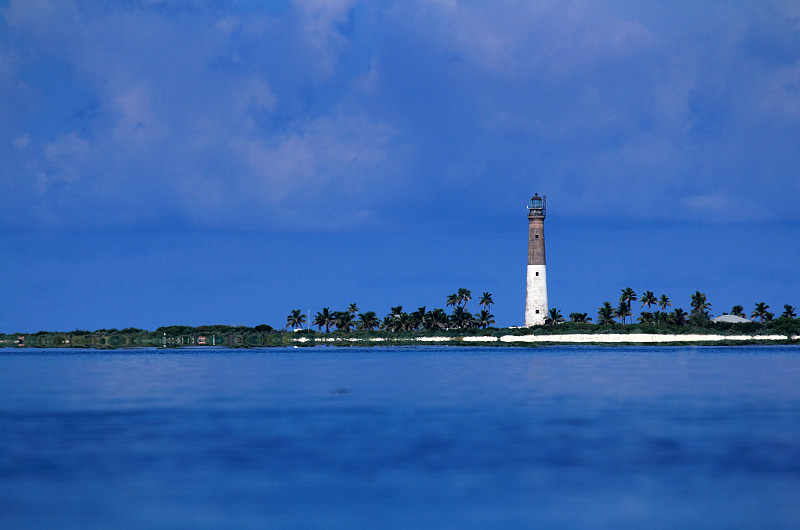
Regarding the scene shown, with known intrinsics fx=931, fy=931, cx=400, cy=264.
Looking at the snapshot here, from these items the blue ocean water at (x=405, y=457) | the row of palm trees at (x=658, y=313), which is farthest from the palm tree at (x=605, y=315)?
the blue ocean water at (x=405, y=457)

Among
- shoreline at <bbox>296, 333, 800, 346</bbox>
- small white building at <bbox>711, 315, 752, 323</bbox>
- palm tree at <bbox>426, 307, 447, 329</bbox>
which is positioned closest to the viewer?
shoreline at <bbox>296, 333, 800, 346</bbox>

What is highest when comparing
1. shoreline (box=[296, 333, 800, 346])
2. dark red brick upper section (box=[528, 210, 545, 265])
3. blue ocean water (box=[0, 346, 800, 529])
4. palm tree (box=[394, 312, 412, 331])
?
dark red brick upper section (box=[528, 210, 545, 265])

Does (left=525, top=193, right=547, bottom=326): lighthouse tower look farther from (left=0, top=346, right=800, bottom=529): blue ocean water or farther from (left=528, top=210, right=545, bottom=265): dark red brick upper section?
(left=0, top=346, right=800, bottom=529): blue ocean water

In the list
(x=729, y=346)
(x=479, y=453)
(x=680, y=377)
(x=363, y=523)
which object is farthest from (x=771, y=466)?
(x=729, y=346)

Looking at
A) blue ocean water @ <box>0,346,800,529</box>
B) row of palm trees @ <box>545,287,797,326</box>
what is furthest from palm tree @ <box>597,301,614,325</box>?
blue ocean water @ <box>0,346,800,529</box>

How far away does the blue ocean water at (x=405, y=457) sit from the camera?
19469 mm

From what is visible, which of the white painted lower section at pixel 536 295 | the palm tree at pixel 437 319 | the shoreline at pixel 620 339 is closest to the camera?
the white painted lower section at pixel 536 295

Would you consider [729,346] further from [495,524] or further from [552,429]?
[495,524]

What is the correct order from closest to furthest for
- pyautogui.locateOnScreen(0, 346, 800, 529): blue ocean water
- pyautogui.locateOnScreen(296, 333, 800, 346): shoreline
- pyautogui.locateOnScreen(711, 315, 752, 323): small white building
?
pyautogui.locateOnScreen(0, 346, 800, 529): blue ocean water → pyautogui.locateOnScreen(296, 333, 800, 346): shoreline → pyautogui.locateOnScreen(711, 315, 752, 323): small white building

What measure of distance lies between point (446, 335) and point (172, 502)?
14708 centimetres

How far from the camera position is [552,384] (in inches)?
2176

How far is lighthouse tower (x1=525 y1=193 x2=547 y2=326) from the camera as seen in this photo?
12750cm

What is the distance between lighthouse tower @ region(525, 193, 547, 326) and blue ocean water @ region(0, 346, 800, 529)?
75.3 m

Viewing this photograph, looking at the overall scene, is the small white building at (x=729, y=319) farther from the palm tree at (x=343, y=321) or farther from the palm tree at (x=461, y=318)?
the palm tree at (x=343, y=321)
